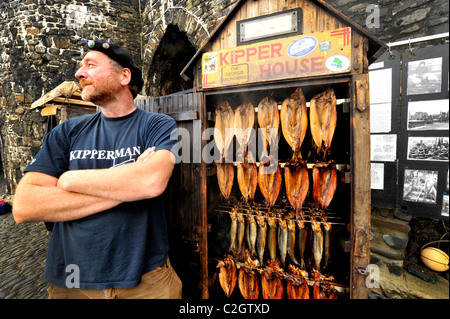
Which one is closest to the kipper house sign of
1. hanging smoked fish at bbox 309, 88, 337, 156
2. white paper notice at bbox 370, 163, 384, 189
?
hanging smoked fish at bbox 309, 88, 337, 156

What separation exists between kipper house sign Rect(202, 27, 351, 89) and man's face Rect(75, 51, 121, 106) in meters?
0.93

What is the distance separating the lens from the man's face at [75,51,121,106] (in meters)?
1.81

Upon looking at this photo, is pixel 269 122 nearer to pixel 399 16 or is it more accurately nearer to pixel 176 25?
pixel 399 16

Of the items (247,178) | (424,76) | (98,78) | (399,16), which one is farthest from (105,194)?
(399,16)

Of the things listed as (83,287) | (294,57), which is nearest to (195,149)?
(294,57)

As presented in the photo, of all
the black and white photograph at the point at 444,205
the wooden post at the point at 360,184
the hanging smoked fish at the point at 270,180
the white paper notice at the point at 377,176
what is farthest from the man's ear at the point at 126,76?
the black and white photograph at the point at 444,205

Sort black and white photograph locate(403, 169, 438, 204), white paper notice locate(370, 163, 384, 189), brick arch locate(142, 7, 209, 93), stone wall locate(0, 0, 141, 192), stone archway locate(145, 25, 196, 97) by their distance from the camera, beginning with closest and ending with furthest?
black and white photograph locate(403, 169, 438, 204) → white paper notice locate(370, 163, 384, 189) → brick arch locate(142, 7, 209, 93) → stone archway locate(145, 25, 196, 97) → stone wall locate(0, 0, 141, 192)

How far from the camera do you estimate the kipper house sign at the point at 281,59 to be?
5.85ft

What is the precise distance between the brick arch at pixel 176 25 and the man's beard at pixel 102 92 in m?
3.95

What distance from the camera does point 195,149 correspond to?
232cm

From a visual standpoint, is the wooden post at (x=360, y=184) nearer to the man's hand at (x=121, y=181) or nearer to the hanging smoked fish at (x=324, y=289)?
the hanging smoked fish at (x=324, y=289)

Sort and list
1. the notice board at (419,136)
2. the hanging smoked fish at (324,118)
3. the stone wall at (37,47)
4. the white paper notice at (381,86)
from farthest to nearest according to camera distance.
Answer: the stone wall at (37,47) < the white paper notice at (381,86) < the notice board at (419,136) < the hanging smoked fish at (324,118)

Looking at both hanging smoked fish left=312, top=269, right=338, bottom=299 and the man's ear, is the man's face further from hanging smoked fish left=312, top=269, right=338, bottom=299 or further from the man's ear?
hanging smoked fish left=312, top=269, right=338, bottom=299

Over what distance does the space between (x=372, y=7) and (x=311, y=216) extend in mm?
3518
